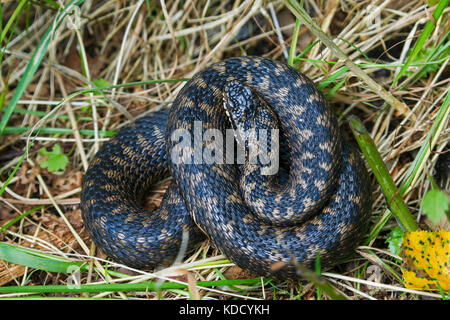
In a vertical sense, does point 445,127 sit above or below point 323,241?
above

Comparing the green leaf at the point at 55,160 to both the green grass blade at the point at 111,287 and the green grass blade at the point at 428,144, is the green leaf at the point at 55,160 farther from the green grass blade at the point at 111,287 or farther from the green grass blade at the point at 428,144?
the green grass blade at the point at 428,144

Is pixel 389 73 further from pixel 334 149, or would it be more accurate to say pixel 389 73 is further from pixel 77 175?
pixel 77 175

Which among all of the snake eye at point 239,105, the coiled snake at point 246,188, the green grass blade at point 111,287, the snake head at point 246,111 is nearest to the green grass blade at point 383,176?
the coiled snake at point 246,188

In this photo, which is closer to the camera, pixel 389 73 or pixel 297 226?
pixel 297 226

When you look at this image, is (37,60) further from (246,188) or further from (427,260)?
(427,260)

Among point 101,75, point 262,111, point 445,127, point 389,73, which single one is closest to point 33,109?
point 101,75

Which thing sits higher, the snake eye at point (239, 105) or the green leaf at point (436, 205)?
the snake eye at point (239, 105)
